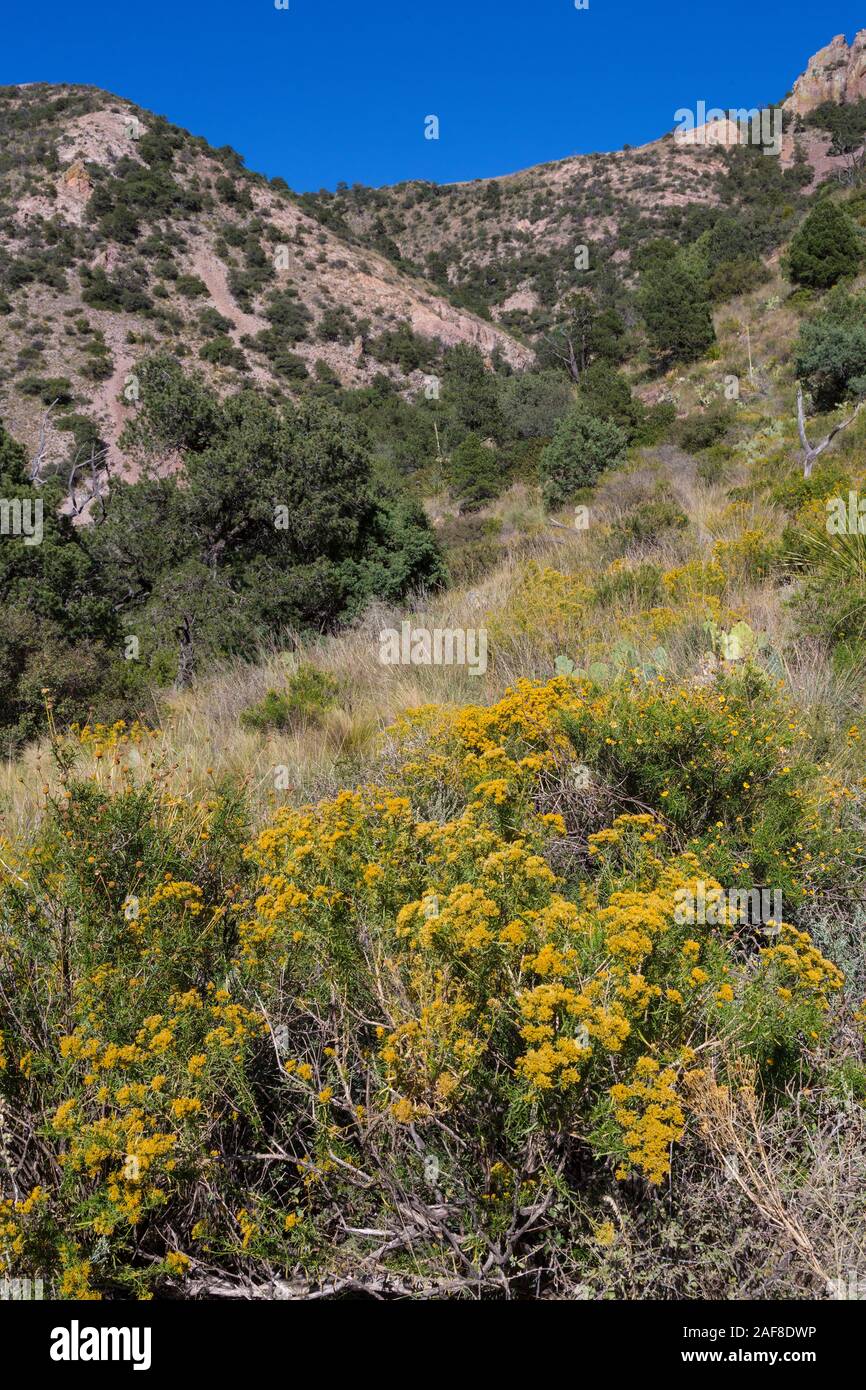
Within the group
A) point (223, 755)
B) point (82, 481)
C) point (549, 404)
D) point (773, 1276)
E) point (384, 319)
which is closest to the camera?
point (773, 1276)

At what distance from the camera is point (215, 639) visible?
8258 mm

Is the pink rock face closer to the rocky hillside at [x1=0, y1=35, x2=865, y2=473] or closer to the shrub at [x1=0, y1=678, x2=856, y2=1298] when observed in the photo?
the rocky hillside at [x1=0, y1=35, x2=865, y2=473]

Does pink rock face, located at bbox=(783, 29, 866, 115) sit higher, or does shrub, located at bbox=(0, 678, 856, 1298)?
pink rock face, located at bbox=(783, 29, 866, 115)

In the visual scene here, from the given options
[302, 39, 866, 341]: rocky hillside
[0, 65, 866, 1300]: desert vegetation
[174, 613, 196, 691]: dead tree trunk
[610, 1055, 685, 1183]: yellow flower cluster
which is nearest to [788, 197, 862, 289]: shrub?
[0, 65, 866, 1300]: desert vegetation

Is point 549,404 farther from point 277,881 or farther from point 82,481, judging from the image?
point 277,881

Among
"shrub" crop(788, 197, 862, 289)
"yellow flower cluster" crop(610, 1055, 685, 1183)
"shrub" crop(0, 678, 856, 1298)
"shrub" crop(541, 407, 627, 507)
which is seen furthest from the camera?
"shrub" crop(788, 197, 862, 289)

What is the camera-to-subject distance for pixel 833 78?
4812cm

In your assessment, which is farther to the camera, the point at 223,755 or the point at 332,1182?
the point at 223,755

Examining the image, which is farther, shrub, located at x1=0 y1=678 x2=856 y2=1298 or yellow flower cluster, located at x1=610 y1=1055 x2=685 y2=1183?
shrub, located at x1=0 y1=678 x2=856 y2=1298

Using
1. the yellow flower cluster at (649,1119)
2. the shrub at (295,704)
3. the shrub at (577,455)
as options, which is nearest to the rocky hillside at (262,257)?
the shrub at (577,455)

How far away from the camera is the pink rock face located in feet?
152

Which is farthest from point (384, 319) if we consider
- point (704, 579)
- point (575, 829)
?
point (575, 829)

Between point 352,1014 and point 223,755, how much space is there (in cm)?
298

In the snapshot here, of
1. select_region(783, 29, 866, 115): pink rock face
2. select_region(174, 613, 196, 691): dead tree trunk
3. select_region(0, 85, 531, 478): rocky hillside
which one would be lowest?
select_region(174, 613, 196, 691): dead tree trunk
